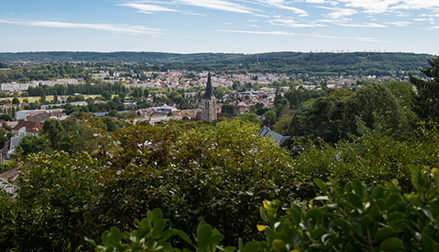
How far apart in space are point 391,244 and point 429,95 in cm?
1840

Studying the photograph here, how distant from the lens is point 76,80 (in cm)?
17350

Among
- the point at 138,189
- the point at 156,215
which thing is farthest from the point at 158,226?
the point at 138,189

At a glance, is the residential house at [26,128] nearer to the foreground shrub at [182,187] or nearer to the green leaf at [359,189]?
the foreground shrub at [182,187]

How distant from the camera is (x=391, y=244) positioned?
1.35m

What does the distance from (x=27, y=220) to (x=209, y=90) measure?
6764 cm

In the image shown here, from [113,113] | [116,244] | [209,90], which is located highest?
[116,244]

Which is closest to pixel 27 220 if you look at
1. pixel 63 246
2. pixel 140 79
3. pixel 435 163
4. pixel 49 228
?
pixel 49 228

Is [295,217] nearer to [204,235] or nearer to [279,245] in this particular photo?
[279,245]

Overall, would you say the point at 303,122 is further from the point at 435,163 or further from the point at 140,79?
the point at 140,79

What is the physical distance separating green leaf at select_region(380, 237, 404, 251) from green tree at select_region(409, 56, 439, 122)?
17344 mm

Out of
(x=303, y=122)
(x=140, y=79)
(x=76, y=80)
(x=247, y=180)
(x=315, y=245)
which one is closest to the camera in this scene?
(x=315, y=245)

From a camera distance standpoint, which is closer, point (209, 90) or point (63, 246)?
point (63, 246)

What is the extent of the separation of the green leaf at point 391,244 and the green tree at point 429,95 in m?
17.3

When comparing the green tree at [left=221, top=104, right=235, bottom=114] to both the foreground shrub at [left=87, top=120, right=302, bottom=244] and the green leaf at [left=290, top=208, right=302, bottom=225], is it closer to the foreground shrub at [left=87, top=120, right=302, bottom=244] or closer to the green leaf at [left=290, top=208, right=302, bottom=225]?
the foreground shrub at [left=87, top=120, right=302, bottom=244]
